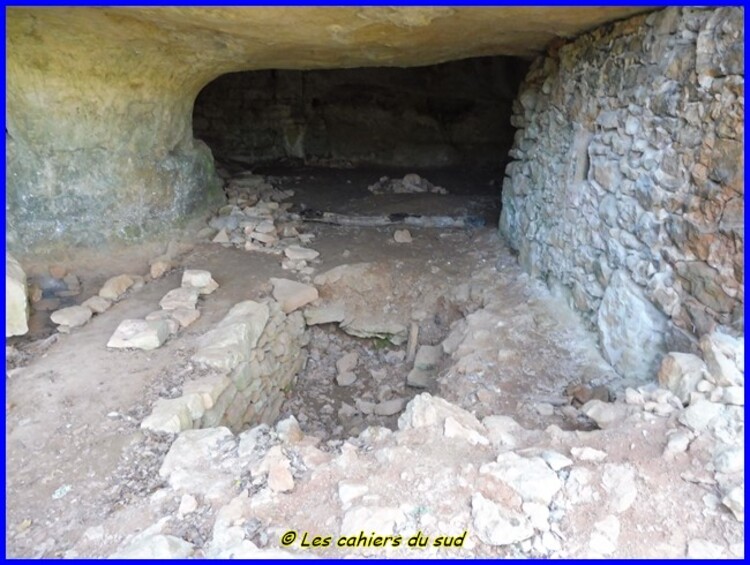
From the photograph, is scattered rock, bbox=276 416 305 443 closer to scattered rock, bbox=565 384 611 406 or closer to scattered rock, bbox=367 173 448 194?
scattered rock, bbox=565 384 611 406

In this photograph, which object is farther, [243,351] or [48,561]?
[243,351]

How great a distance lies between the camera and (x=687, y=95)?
3.22m

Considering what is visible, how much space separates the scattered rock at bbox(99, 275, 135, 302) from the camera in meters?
4.94

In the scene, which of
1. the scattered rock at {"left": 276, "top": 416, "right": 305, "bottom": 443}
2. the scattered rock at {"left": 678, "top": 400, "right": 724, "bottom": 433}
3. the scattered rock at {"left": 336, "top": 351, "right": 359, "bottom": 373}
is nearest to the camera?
the scattered rock at {"left": 678, "top": 400, "right": 724, "bottom": 433}

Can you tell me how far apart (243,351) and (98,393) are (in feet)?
3.30

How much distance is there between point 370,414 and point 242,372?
3.66ft

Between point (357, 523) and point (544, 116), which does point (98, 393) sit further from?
point (544, 116)

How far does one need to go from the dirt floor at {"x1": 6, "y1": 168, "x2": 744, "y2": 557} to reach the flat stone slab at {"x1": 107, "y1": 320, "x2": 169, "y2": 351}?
77 mm

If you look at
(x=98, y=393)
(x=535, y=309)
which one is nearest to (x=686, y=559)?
(x=535, y=309)

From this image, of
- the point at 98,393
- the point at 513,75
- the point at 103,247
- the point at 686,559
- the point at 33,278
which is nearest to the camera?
the point at 686,559

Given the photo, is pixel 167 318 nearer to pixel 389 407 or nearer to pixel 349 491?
pixel 389 407

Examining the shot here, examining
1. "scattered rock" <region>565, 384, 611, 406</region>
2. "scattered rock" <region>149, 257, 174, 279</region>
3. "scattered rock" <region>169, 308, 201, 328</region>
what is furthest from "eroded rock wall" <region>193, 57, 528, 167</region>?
"scattered rock" <region>565, 384, 611, 406</region>

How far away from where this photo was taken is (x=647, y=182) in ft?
11.8

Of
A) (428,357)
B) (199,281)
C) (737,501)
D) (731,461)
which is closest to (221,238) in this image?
(199,281)
